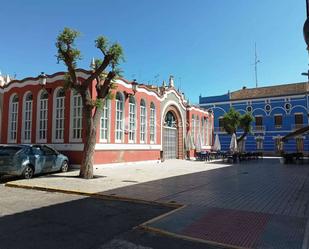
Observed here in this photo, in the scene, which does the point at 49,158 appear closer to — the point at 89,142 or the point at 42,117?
the point at 89,142

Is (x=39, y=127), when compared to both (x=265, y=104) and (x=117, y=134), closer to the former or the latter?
(x=117, y=134)

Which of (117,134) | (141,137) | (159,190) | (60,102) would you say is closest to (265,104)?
(141,137)

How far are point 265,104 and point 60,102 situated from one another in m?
34.5

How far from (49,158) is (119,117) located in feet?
22.0

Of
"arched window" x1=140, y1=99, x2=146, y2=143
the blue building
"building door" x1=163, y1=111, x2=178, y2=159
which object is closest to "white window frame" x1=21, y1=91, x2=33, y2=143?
"arched window" x1=140, y1=99, x2=146, y2=143

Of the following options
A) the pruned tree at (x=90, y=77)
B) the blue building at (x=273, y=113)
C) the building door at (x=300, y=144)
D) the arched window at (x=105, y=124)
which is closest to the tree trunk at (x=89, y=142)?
the pruned tree at (x=90, y=77)

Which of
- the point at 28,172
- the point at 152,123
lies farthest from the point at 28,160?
the point at 152,123

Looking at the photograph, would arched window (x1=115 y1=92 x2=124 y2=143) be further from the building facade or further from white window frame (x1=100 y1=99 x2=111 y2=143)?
white window frame (x1=100 y1=99 x2=111 y2=143)

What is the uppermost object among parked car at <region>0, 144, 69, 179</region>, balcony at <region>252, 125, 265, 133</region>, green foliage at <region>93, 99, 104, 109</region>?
balcony at <region>252, 125, 265, 133</region>

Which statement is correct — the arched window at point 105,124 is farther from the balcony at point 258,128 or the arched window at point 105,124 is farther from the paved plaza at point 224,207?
the balcony at point 258,128

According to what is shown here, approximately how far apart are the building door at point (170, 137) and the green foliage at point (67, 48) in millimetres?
14842

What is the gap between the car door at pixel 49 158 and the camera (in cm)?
1452

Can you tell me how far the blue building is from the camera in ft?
138

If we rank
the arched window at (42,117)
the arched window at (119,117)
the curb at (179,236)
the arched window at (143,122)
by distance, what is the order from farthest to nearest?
the arched window at (143,122) → the arched window at (119,117) → the arched window at (42,117) → the curb at (179,236)
